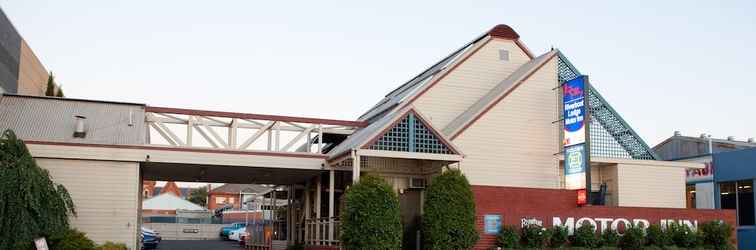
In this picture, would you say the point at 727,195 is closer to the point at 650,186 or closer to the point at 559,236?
the point at 650,186

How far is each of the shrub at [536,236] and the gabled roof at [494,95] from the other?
Result: 18.1ft

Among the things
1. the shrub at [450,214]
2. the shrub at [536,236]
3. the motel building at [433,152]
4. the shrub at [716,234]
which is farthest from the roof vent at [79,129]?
the shrub at [716,234]

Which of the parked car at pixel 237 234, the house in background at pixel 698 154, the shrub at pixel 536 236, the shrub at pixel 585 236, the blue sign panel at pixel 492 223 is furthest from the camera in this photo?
the parked car at pixel 237 234

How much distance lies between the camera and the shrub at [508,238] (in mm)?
25672

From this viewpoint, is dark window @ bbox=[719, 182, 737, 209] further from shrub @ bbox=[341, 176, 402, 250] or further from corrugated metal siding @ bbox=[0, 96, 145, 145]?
corrugated metal siding @ bbox=[0, 96, 145, 145]

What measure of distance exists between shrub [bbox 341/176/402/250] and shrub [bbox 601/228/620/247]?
7572 millimetres

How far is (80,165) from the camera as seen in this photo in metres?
26.0

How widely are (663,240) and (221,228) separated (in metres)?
Answer: 49.9

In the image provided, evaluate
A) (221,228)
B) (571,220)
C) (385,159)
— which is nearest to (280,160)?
(385,159)

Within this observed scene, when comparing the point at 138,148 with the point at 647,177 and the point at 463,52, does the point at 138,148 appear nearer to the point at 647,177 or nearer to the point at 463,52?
the point at 463,52

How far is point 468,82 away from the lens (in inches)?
1330

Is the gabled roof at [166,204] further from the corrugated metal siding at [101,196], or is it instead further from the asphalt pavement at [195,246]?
the corrugated metal siding at [101,196]

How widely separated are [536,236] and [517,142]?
599 centimetres

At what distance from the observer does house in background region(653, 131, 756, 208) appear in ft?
119
